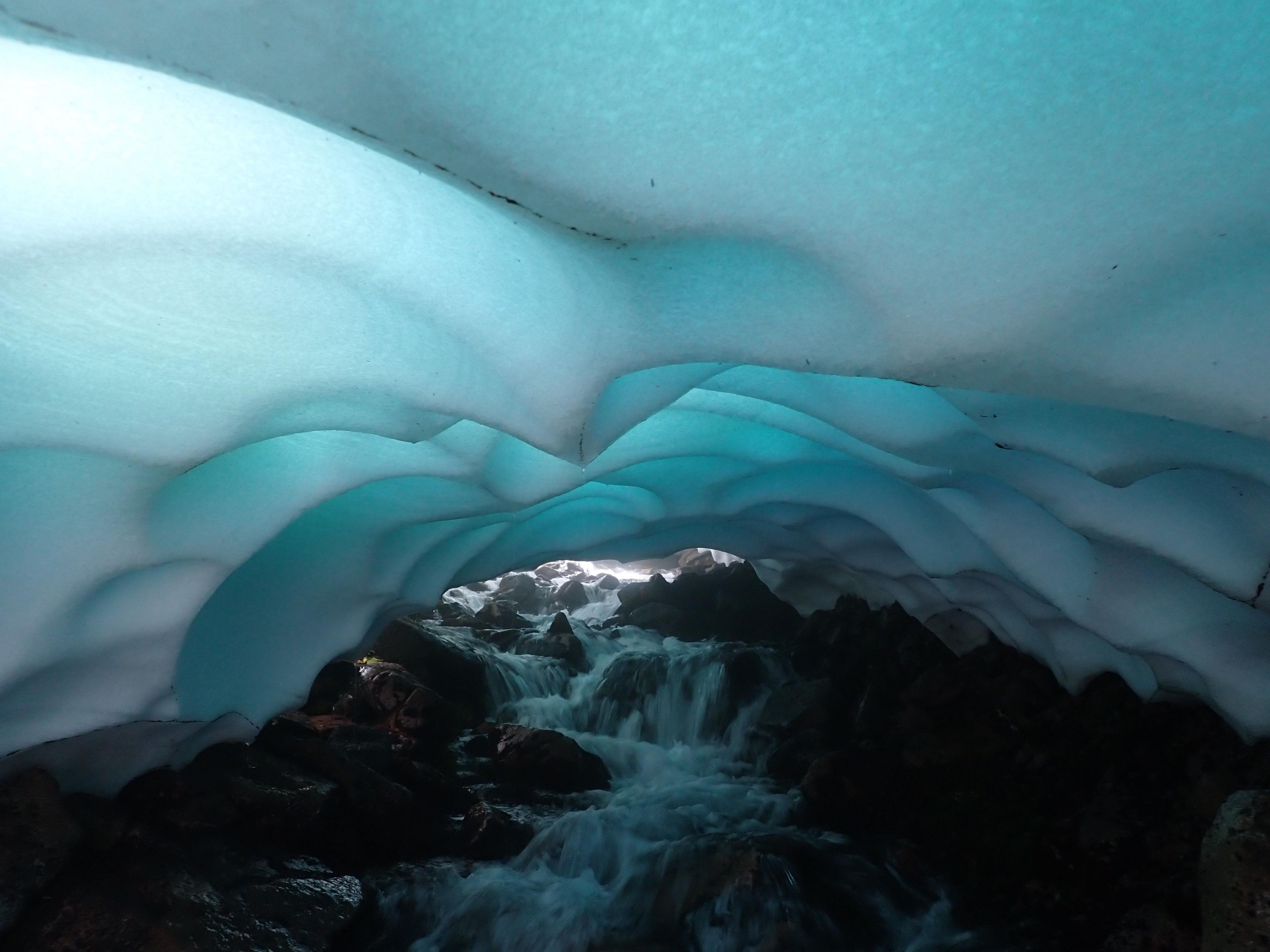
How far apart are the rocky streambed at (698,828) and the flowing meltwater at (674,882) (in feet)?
0.10

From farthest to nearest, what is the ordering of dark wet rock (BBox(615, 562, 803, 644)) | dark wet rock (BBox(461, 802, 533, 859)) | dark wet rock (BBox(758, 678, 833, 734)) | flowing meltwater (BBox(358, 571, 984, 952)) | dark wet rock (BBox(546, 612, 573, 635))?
dark wet rock (BBox(615, 562, 803, 644)) < dark wet rock (BBox(546, 612, 573, 635)) < dark wet rock (BBox(758, 678, 833, 734)) < dark wet rock (BBox(461, 802, 533, 859)) < flowing meltwater (BBox(358, 571, 984, 952))

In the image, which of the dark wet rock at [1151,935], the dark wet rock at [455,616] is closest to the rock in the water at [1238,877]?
the dark wet rock at [1151,935]

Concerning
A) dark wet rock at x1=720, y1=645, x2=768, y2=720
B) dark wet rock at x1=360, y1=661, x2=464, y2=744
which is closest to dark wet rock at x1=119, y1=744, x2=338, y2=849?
dark wet rock at x1=360, y1=661, x2=464, y2=744

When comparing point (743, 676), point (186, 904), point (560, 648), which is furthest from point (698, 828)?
point (560, 648)

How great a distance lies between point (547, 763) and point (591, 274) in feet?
27.7

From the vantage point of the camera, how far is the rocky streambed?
5.35 meters

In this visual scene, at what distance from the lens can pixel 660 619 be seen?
57.8ft

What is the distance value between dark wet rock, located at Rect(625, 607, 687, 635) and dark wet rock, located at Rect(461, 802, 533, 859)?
29.7 feet

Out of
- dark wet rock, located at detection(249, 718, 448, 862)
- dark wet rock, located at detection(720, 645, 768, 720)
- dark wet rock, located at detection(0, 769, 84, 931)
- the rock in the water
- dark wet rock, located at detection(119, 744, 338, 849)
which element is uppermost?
the rock in the water

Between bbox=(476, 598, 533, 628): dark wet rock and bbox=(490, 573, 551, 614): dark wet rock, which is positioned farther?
bbox=(490, 573, 551, 614): dark wet rock

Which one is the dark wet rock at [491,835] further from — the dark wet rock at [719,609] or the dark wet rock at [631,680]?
the dark wet rock at [719,609]

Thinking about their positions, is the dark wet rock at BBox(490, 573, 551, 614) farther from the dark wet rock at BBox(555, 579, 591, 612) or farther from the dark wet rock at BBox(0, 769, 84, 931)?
the dark wet rock at BBox(0, 769, 84, 931)

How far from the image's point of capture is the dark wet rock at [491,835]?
26.3 ft

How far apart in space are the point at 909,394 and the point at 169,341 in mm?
4640
